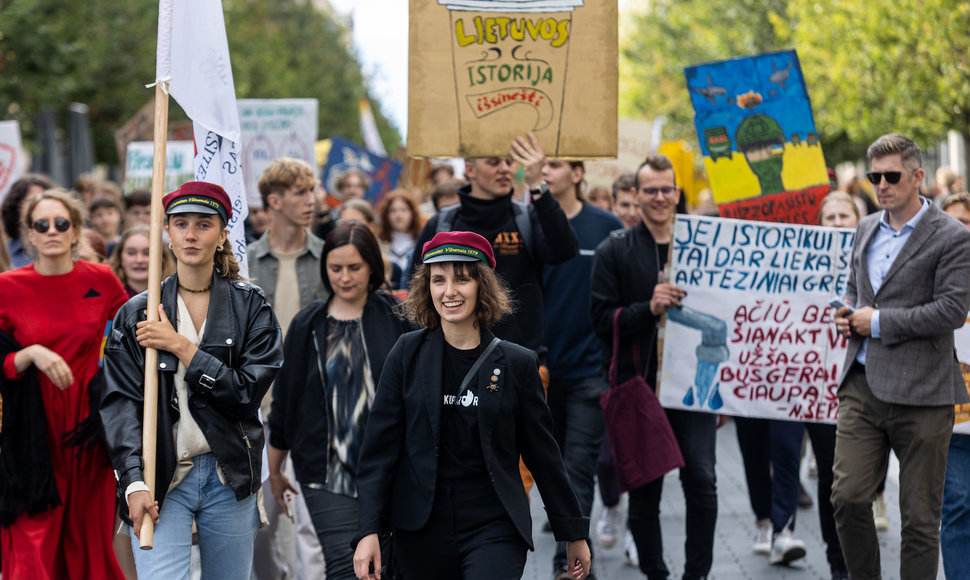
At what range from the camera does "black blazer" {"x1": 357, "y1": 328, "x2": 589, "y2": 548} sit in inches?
181

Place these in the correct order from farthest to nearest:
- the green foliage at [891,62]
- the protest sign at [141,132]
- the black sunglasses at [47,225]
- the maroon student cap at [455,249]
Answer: the green foliage at [891,62] → the protest sign at [141,132] → the black sunglasses at [47,225] → the maroon student cap at [455,249]

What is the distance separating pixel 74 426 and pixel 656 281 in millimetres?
3160

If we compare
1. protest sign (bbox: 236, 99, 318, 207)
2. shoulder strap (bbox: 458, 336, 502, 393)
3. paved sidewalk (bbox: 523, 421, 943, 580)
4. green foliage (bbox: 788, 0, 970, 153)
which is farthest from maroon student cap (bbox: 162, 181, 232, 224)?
green foliage (bbox: 788, 0, 970, 153)

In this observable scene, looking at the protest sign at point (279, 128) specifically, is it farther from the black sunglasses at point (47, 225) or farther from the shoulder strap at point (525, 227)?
the black sunglasses at point (47, 225)

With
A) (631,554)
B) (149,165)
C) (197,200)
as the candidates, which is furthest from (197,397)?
(149,165)

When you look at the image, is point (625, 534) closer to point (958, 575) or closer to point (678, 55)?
point (958, 575)

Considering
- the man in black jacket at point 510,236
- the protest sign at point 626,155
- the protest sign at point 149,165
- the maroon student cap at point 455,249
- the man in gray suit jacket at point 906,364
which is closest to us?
the maroon student cap at point 455,249

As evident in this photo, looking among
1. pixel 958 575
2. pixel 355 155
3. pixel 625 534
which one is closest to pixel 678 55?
pixel 355 155

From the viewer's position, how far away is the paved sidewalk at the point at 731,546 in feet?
25.0

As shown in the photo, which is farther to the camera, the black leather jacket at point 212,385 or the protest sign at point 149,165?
the protest sign at point 149,165

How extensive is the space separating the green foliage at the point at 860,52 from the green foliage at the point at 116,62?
1166 centimetres

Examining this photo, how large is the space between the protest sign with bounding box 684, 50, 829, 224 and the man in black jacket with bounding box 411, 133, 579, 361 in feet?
5.60

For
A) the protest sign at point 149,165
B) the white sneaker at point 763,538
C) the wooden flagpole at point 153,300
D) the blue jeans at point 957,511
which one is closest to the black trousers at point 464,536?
the wooden flagpole at point 153,300

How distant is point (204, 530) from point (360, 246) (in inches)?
66.8
